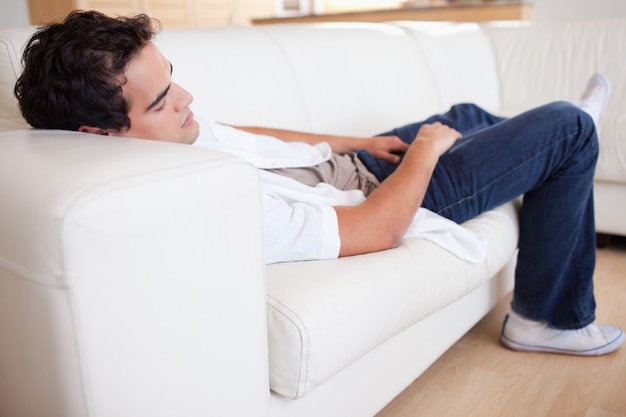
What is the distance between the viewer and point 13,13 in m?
3.80

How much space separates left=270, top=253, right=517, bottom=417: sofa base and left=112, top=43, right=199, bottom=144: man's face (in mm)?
458

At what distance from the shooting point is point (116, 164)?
0.69 m

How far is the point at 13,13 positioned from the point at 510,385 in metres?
3.67

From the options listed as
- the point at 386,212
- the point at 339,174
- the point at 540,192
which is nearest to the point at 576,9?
the point at 540,192

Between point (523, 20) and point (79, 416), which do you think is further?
point (523, 20)

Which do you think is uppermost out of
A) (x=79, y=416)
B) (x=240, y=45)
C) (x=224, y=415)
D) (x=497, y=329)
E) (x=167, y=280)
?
(x=240, y=45)

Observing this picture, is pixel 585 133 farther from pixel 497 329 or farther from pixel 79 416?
pixel 79 416

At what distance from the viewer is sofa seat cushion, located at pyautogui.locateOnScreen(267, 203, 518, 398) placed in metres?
0.89

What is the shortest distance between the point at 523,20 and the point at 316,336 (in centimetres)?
296

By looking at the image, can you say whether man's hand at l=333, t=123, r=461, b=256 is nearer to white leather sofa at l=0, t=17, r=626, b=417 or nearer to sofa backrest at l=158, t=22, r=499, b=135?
white leather sofa at l=0, t=17, r=626, b=417

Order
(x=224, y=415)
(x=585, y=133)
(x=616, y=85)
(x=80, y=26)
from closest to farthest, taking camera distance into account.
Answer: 1. (x=224, y=415)
2. (x=80, y=26)
3. (x=585, y=133)
4. (x=616, y=85)

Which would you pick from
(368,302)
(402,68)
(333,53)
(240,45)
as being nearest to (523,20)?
(402,68)

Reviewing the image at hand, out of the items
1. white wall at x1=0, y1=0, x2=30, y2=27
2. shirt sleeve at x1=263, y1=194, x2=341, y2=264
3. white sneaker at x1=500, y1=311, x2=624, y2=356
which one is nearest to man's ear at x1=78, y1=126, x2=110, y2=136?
shirt sleeve at x1=263, y1=194, x2=341, y2=264

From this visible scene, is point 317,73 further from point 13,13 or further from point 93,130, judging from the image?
point 13,13
